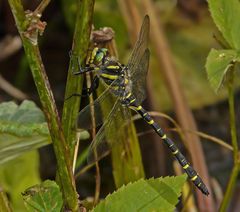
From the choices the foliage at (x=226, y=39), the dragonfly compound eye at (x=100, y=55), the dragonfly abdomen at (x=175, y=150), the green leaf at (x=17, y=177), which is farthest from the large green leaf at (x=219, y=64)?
the green leaf at (x=17, y=177)

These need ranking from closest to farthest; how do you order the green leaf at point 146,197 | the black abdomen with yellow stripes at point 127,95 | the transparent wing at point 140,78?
1. the green leaf at point 146,197
2. the black abdomen with yellow stripes at point 127,95
3. the transparent wing at point 140,78

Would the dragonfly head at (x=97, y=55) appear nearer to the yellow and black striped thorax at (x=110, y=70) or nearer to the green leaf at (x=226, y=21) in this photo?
the yellow and black striped thorax at (x=110, y=70)

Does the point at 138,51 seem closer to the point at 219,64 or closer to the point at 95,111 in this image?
the point at 95,111

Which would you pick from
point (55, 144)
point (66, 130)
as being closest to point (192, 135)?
point (66, 130)

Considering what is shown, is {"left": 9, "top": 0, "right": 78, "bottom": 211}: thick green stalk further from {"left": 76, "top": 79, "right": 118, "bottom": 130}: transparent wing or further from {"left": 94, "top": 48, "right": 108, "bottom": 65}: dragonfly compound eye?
{"left": 94, "top": 48, "right": 108, "bottom": 65}: dragonfly compound eye

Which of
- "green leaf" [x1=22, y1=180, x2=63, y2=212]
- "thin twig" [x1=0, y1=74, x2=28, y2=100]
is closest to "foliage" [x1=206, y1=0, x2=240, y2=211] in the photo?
"green leaf" [x1=22, y1=180, x2=63, y2=212]

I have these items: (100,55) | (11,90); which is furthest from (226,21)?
(11,90)

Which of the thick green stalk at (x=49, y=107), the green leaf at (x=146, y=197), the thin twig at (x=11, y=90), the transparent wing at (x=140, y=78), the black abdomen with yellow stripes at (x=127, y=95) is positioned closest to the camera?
the thick green stalk at (x=49, y=107)
